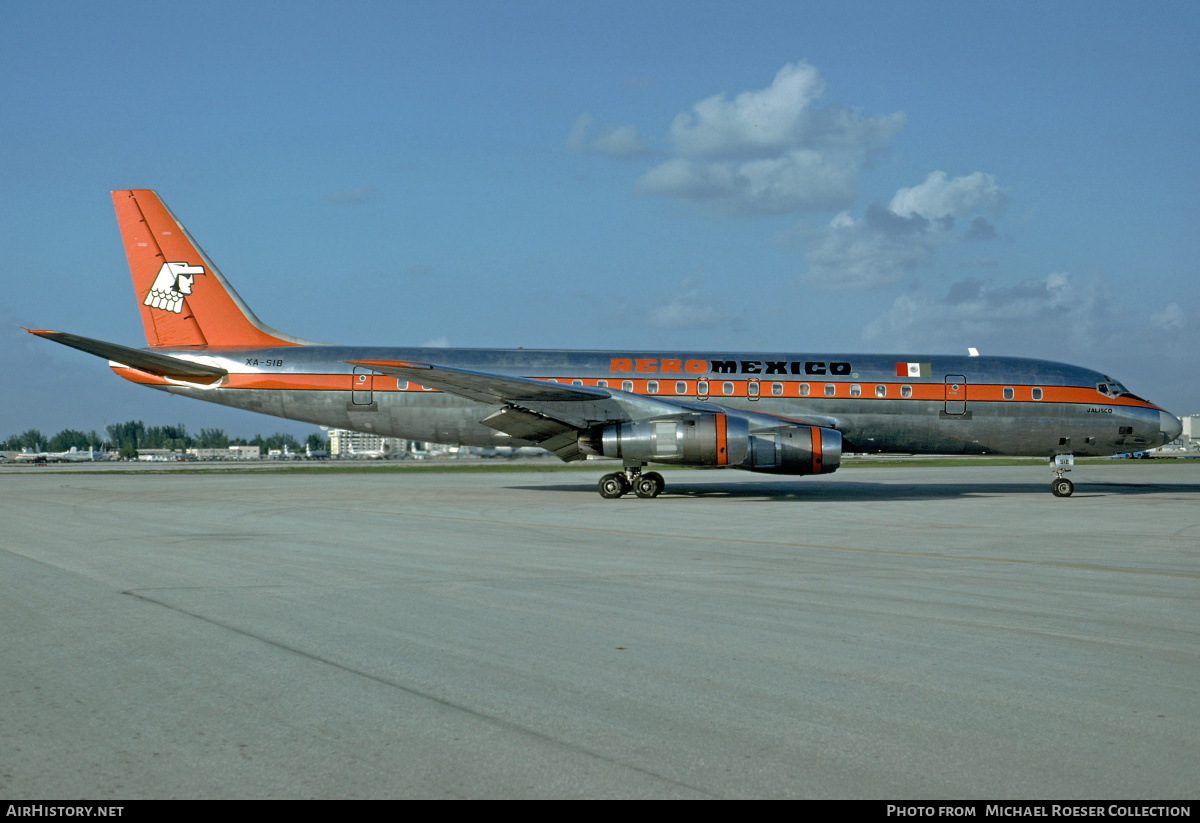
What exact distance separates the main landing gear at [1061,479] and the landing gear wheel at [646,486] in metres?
10.9

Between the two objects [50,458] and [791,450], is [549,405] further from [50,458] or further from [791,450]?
[50,458]

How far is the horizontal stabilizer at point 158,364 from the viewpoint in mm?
23359

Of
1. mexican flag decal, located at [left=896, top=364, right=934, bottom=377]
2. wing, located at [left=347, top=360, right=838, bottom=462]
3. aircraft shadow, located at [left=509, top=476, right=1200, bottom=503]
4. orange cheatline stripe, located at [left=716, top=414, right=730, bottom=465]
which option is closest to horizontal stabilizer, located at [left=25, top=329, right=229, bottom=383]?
wing, located at [left=347, top=360, right=838, bottom=462]

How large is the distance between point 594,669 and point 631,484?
58.7ft

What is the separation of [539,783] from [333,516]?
1451 cm

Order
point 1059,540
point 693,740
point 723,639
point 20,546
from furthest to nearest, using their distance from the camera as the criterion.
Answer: point 1059,540 < point 20,546 < point 723,639 < point 693,740

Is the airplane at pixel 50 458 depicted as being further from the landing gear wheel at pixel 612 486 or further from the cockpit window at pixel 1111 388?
the cockpit window at pixel 1111 388

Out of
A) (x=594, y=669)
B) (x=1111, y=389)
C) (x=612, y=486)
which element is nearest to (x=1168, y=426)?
(x=1111, y=389)

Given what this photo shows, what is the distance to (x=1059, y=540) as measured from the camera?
13883 millimetres

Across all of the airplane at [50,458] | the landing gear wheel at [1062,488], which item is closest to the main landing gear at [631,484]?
the landing gear wheel at [1062,488]

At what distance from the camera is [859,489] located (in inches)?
1121

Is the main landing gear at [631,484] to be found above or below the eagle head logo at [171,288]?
below
